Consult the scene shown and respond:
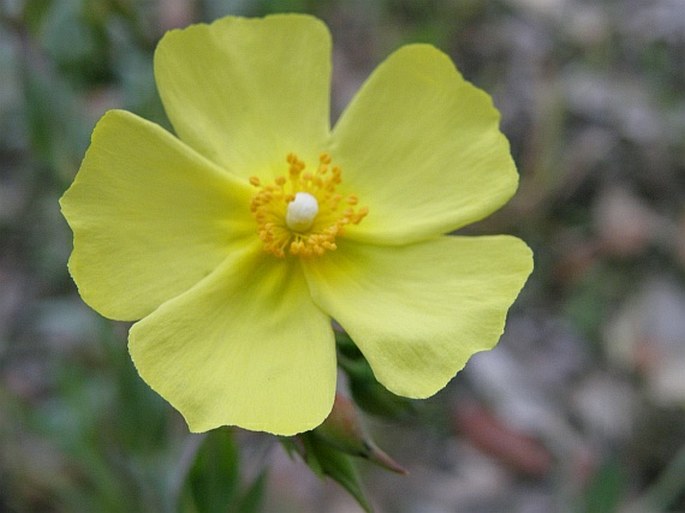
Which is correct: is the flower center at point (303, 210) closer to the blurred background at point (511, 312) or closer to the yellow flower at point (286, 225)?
the yellow flower at point (286, 225)

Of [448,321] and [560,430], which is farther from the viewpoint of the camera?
[560,430]

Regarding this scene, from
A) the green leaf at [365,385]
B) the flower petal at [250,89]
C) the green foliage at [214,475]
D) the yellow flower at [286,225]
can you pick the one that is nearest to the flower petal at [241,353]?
the yellow flower at [286,225]

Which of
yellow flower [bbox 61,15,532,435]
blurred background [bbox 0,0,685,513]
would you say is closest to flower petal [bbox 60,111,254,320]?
yellow flower [bbox 61,15,532,435]

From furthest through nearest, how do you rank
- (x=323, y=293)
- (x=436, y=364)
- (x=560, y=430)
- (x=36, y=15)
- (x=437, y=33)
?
(x=437, y=33)
(x=560, y=430)
(x=36, y=15)
(x=323, y=293)
(x=436, y=364)

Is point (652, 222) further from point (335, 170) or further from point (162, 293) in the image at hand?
point (162, 293)

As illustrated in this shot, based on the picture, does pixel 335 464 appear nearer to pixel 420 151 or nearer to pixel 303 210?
pixel 303 210

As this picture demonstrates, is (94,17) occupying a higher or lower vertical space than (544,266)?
higher

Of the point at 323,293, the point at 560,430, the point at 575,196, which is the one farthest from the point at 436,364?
the point at 575,196

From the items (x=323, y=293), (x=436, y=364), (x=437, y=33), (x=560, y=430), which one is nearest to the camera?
(x=436, y=364)

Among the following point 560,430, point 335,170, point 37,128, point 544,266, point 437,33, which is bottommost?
point 560,430
